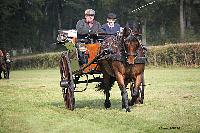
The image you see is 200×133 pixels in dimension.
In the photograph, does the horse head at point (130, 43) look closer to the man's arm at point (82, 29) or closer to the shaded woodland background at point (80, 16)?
the man's arm at point (82, 29)

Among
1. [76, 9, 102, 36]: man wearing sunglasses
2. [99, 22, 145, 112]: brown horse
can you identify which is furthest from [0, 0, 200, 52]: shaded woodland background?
[99, 22, 145, 112]: brown horse

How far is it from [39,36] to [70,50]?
70.5 metres

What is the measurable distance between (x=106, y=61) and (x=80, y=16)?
68.4 metres

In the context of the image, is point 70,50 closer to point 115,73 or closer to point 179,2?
point 115,73

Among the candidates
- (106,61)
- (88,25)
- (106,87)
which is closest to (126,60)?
(106,61)

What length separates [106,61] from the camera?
12.8 meters

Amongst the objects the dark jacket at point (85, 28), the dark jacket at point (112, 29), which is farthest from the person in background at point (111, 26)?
the dark jacket at point (85, 28)

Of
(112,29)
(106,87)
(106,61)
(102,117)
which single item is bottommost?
(102,117)

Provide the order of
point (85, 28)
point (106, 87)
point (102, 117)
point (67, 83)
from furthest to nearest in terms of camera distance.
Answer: point (85, 28), point (106, 87), point (67, 83), point (102, 117)

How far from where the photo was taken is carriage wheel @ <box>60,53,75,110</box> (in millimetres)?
13375

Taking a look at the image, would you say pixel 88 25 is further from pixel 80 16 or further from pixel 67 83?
pixel 80 16

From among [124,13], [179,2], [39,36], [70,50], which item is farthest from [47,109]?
[39,36]

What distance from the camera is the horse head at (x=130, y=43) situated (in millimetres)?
12070

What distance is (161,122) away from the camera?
9.98m
